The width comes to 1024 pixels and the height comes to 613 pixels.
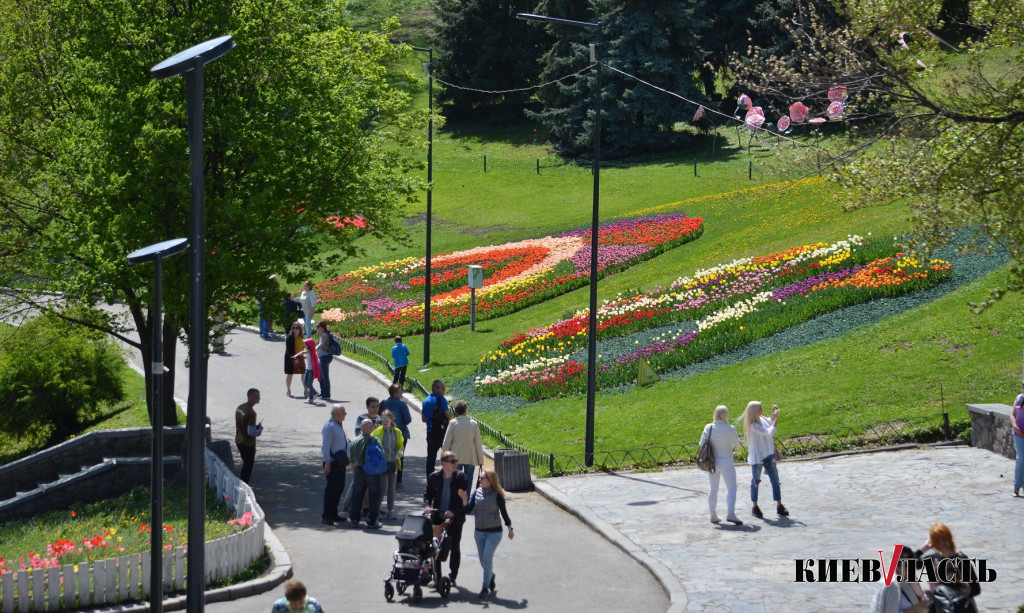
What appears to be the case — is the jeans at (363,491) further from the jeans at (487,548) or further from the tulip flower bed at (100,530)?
the jeans at (487,548)

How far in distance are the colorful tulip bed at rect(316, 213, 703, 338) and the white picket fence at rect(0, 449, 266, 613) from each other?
19.8m

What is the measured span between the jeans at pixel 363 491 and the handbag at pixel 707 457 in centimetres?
439

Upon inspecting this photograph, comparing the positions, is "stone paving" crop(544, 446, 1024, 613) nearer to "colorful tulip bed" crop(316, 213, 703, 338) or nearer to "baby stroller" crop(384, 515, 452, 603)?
"baby stroller" crop(384, 515, 452, 603)

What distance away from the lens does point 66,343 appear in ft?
82.1

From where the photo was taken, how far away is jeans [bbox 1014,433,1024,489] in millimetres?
14373

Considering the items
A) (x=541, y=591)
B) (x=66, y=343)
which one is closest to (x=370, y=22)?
(x=66, y=343)

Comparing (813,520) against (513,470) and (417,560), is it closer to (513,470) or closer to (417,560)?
(513,470)

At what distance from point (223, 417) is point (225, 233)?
22.8 feet

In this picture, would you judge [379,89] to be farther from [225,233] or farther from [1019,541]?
[1019,541]

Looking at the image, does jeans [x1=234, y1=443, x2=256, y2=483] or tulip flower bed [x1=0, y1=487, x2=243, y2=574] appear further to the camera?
jeans [x1=234, y1=443, x2=256, y2=483]

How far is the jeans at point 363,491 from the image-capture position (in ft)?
48.0

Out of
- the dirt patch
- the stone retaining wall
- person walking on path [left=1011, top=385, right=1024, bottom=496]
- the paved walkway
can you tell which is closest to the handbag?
the paved walkway

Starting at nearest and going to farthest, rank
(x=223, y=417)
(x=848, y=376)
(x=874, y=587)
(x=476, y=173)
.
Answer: (x=874, y=587) → (x=848, y=376) → (x=223, y=417) → (x=476, y=173)

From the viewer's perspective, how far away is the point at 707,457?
14.2 metres
